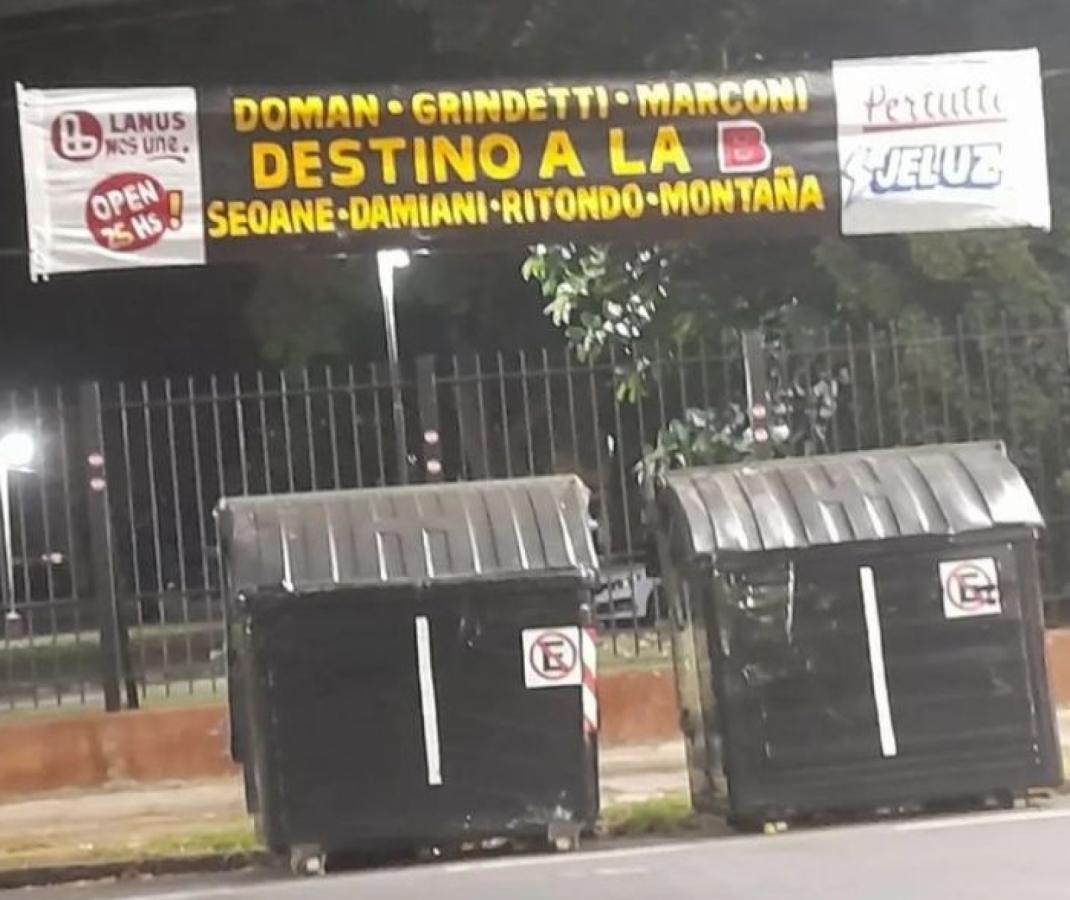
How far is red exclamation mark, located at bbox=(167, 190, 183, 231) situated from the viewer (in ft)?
34.6

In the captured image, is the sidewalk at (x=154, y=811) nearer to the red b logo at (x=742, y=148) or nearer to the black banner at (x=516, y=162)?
the black banner at (x=516, y=162)

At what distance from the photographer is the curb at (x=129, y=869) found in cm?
837

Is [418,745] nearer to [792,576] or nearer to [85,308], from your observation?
[792,576]

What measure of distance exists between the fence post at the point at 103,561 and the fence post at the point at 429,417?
1.78 m

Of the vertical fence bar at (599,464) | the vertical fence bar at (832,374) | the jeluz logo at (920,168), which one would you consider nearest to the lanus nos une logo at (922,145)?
the jeluz logo at (920,168)

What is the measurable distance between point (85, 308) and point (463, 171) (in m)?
25.3

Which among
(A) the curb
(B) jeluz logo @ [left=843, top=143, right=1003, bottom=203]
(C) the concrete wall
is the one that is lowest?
(A) the curb

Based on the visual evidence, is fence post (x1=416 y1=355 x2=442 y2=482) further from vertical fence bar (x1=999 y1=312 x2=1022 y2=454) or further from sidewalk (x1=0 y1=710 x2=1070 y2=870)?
vertical fence bar (x1=999 y1=312 x2=1022 y2=454)

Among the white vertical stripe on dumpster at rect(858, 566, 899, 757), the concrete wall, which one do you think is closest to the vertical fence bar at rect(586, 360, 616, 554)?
the concrete wall

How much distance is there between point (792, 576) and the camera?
320 inches

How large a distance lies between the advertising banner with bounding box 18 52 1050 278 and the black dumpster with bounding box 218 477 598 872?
9.98 ft

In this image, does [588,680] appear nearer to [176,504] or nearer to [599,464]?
[599,464]

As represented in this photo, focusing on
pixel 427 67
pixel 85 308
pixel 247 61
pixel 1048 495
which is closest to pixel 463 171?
pixel 1048 495

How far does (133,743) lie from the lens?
34.5ft
